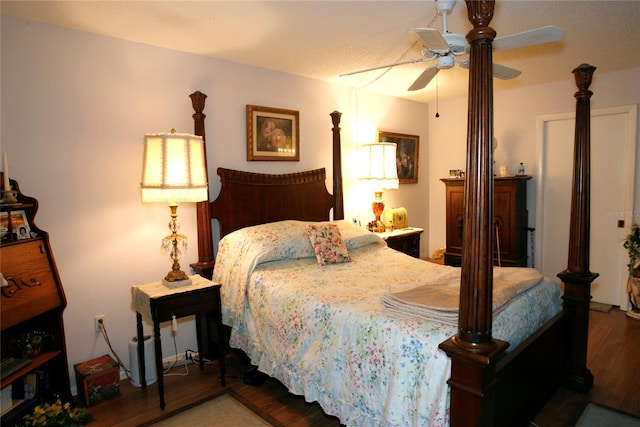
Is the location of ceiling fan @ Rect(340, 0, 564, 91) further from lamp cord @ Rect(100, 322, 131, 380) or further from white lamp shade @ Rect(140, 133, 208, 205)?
lamp cord @ Rect(100, 322, 131, 380)

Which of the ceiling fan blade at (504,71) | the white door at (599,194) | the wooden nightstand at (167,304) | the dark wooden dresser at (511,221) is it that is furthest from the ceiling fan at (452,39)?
the white door at (599,194)

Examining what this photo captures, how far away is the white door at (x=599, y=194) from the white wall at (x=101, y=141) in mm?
3535

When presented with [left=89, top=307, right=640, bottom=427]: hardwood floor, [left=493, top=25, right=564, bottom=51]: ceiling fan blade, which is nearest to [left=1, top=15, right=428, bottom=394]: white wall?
[left=89, top=307, right=640, bottom=427]: hardwood floor

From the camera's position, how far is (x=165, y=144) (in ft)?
8.38

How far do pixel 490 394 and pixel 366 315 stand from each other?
2.19 feet

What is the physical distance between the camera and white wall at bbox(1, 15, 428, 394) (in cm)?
251

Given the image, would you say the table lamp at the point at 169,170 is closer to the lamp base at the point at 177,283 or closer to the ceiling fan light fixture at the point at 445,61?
the lamp base at the point at 177,283

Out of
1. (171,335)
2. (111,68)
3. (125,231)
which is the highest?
(111,68)

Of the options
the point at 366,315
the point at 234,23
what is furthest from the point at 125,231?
the point at 366,315

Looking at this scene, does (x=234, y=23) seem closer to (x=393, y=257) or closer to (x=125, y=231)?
(x=125, y=231)

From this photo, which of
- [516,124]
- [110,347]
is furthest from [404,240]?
[110,347]

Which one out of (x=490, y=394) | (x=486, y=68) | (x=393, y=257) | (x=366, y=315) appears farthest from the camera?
(x=393, y=257)

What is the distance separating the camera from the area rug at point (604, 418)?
7.57 ft

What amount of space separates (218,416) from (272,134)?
2389 mm
